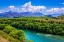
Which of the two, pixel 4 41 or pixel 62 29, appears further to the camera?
pixel 62 29

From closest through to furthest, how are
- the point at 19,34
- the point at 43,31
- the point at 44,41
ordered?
the point at 19,34 → the point at 44,41 → the point at 43,31

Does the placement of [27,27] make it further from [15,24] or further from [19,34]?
[19,34]

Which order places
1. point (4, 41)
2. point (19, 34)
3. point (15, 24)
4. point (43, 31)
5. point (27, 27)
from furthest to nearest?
point (15, 24) → point (27, 27) → point (43, 31) → point (19, 34) → point (4, 41)

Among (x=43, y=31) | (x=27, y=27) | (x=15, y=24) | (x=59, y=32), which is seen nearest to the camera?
(x=59, y=32)

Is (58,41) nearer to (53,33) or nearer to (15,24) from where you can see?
(53,33)

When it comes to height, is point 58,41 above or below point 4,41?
below

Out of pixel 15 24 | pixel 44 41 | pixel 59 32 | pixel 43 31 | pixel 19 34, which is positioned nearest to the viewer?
pixel 19 34

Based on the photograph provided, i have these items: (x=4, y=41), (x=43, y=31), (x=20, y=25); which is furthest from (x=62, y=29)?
(x=4, y=41)

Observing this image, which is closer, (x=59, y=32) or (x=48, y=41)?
(x=48, y=41)

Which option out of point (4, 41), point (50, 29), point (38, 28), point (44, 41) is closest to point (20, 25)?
point (38, 28)
